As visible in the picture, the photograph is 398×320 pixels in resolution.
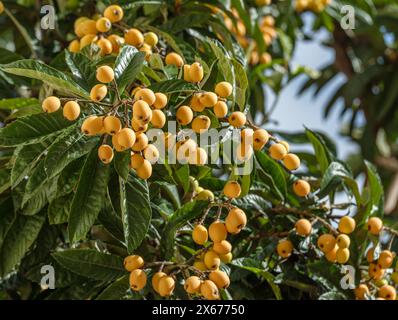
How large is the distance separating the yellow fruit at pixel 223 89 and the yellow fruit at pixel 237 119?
0.11 feet

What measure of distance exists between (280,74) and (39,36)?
0.67 m

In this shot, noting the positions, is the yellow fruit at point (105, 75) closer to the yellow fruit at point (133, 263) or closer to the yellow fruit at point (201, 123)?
the yellow fruit at point (201, 123)

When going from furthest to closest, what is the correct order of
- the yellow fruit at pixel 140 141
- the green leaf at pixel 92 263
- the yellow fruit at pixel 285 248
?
the yellow fruit at pixel 285 248
the green leaf at pixel 92 263
the yellow fruit at pixel 140 141

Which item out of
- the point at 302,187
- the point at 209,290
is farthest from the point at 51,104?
the point at 302,187

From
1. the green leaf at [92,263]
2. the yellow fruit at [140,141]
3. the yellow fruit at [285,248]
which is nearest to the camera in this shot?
the yellow fruit at [140,141]

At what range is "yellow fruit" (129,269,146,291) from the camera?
4.25 ft

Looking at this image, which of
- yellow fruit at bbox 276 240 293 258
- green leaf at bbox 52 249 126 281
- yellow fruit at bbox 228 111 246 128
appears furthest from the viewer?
yellow fruit at bbox 276 240 293 258

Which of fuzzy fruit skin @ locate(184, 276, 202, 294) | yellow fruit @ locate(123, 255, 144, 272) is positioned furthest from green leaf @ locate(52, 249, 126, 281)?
fuzzy fruit skin @ locate(184, 276, 202, 294)

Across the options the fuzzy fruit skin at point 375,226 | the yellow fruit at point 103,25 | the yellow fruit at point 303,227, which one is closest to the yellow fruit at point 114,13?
the yellow fruit at point 103,25

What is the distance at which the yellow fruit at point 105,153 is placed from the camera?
1208 mm

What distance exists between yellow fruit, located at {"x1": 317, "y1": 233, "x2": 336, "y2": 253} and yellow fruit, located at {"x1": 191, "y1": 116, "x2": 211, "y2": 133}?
0.35 meters

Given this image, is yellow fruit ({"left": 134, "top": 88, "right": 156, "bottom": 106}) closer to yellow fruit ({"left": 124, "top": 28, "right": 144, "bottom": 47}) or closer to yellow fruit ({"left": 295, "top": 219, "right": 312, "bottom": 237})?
yellow fruit ({"left": 124, "top": 28, "right": 144, "bottom": 47})
